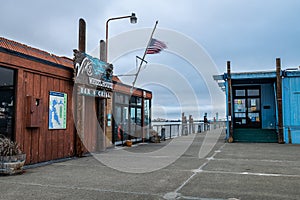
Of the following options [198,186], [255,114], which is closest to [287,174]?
[198,186]

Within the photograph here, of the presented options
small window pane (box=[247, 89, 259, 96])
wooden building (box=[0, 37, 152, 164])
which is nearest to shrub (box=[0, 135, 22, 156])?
wooden building (box=[0, 37, 152, 164])

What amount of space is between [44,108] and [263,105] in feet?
47.6

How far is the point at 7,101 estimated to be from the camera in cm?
763

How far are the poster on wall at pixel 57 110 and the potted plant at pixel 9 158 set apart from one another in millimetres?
2104

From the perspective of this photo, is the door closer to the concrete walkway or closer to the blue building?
the blue building

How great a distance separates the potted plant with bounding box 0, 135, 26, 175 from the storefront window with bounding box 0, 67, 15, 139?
55cm

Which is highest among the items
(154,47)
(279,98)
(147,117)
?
(154,47)

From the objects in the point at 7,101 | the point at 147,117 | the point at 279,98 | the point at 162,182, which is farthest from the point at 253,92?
the point at 7,101

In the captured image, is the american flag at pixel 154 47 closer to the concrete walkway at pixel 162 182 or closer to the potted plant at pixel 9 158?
the concrete walkway at pixel 162 182

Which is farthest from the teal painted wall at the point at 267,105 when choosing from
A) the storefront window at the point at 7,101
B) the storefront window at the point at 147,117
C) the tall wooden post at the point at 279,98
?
the storefront window at the point at 7,101

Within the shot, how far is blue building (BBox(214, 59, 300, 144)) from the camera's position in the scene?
619 inches

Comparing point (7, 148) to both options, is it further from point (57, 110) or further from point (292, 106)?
point (292, 106)

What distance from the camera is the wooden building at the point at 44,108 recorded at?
7699 mm

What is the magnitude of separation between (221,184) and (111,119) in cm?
842
